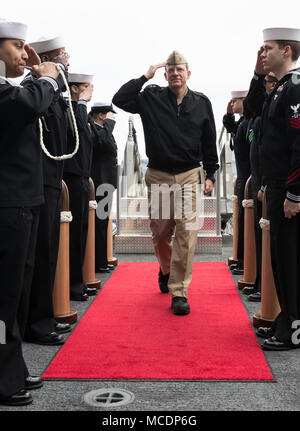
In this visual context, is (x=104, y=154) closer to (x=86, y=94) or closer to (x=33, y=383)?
(x=86, y=94)

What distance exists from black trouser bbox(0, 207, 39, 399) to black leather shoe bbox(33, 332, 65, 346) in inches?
28.4

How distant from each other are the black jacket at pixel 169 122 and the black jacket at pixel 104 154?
1.20m

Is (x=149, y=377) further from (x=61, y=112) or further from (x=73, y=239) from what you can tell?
(x=73, y=239)

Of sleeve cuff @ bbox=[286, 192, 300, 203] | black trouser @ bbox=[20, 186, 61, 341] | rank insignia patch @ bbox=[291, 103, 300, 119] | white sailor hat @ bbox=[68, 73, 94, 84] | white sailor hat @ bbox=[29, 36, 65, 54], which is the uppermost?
white sailor hat @ bbox=[29, 36, 65, 54]

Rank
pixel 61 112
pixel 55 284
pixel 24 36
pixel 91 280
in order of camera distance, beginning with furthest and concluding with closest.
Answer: pixel 91 280 < pixel 55 284 < pixel 61 112 < pixel 24 36

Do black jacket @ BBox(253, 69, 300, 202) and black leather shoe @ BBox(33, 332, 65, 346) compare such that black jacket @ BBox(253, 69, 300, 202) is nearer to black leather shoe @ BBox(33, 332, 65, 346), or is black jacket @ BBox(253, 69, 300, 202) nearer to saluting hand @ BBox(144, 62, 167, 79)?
saluting hand @ BBox(144, 62, 167, 79)

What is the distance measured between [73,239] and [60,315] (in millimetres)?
845

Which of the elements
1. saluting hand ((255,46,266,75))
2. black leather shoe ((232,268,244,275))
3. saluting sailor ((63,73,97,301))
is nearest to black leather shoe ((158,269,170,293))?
saluting sailor ((63,73,97,301))

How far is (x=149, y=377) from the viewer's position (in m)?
2.36

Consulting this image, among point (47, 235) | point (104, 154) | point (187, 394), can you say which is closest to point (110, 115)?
point (104, 154)

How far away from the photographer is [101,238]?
5.36m

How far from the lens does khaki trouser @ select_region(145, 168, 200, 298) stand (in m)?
3.77

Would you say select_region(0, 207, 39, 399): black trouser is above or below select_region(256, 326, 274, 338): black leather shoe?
above

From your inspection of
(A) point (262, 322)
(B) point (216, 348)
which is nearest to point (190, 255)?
(A) point (262, 322)
